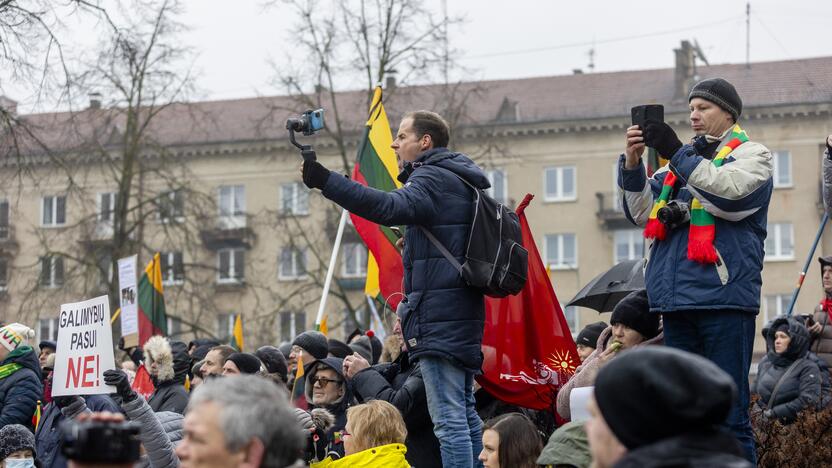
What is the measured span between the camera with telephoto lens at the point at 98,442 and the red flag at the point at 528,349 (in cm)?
525

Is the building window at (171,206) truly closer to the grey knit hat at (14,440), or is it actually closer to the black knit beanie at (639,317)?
the grey knit hat at (14,440)

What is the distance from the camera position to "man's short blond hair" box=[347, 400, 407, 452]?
25.6 feet

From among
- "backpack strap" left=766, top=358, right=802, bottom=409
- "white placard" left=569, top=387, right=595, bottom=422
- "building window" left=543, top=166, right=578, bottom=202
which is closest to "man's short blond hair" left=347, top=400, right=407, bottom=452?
"white placard" left=569, top=387, right=595, bottom=422

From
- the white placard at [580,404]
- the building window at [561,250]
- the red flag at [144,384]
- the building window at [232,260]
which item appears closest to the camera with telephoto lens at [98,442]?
the white placard at [580,404]

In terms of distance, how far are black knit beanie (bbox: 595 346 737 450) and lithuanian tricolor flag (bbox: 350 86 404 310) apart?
8.48 metres

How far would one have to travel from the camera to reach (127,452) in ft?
13.6

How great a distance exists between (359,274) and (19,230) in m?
13.7

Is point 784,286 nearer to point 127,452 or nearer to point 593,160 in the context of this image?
point 593,160

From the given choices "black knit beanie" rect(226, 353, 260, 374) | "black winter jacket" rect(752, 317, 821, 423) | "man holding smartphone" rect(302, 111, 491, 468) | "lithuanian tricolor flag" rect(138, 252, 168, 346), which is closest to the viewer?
"man holding smartphone" rect(302, 111, 491, 468)

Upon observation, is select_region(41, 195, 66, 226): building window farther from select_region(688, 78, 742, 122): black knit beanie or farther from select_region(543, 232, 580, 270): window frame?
select_region(688, 78, 742, 122): black knit beanie

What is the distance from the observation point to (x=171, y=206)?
3672cm

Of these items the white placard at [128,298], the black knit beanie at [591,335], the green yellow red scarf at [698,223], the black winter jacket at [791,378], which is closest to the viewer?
the green yellow red scarf at [698,223]

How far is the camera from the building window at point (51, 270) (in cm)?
3438

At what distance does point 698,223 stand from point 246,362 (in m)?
3.77
